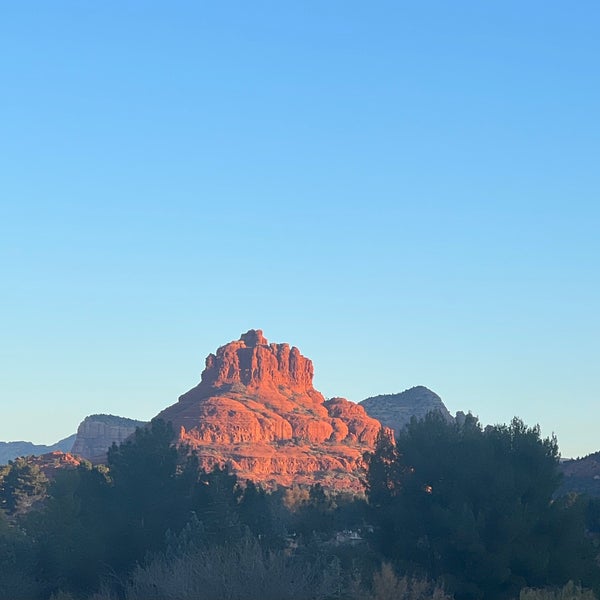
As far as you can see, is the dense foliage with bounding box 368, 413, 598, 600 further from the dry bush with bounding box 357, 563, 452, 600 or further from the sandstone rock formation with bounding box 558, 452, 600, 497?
the sandstone rock formation with bounding box 558, 452, 600, 497

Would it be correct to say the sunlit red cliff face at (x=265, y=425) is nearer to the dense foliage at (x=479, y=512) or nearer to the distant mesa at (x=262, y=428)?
the distant mesa at (x=262, y=428)

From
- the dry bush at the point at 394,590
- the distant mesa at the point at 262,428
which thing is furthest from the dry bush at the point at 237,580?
the distant mesa at the point at 262,428

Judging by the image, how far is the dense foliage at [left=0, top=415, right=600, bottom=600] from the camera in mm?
28938

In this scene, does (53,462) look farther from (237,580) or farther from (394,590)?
(237,580)

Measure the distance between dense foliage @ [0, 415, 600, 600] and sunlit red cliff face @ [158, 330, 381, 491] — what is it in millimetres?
84116

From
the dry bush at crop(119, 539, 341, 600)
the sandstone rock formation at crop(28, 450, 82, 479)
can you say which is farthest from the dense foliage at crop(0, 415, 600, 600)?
the sandstone rock formation at crop(28, 450, 82, 479)

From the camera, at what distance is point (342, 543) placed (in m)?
46.8

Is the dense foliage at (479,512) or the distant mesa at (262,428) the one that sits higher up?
the distant mesa at (262,428)

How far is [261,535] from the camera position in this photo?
4091 cm

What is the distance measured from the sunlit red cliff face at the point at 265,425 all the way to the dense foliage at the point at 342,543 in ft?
276

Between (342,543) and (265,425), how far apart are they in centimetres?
12362

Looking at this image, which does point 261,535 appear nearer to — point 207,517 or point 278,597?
point 207,517

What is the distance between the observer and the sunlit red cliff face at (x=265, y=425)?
150 metres

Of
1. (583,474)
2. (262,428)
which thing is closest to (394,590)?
(583,474)
